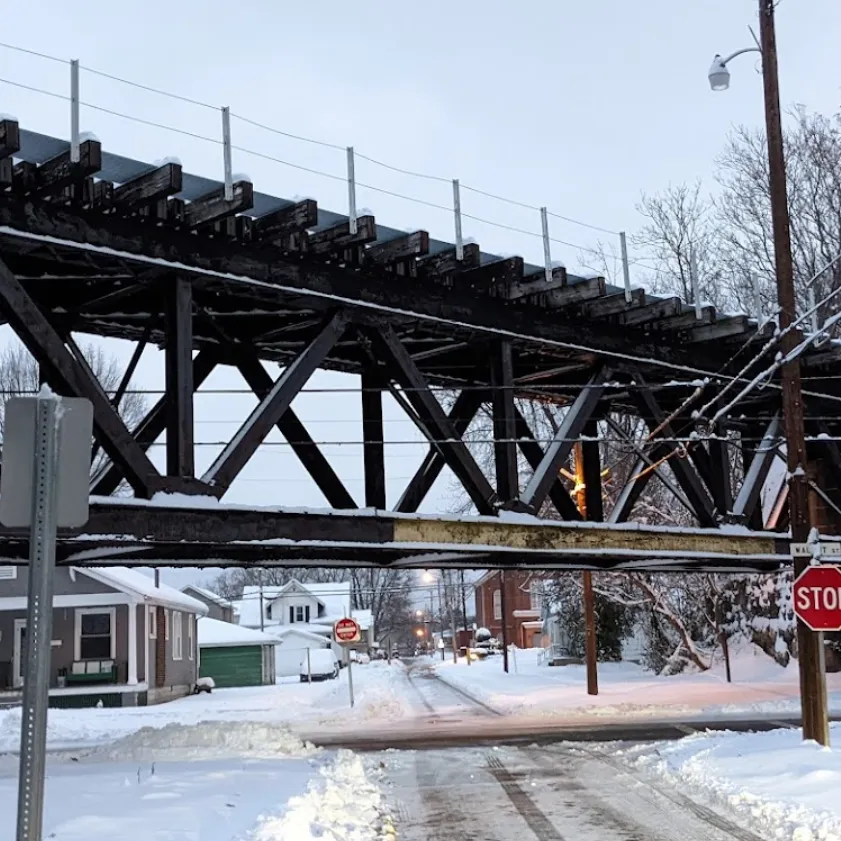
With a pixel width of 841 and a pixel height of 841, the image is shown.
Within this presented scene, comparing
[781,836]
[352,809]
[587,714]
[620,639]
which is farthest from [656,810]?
[620,639]

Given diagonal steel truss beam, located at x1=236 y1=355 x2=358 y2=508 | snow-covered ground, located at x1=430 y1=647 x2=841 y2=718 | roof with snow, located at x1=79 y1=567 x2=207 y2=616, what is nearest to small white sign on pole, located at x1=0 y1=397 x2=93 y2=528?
diagonal steel truss beam, located at x1=236 y1=355 x2=358 y2=508

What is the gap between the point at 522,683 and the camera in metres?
45.9

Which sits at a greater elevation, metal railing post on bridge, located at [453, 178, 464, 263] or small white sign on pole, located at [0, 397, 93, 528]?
metal railing post on bridge, located at [453, 178, 464, 263]

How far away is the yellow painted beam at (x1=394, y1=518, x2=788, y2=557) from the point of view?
15119 mm

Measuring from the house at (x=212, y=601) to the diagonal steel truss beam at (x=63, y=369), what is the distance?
6280 centimetres

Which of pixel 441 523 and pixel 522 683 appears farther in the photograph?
pixel 522 683

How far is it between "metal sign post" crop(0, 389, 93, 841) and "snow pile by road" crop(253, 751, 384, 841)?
4.97 metres

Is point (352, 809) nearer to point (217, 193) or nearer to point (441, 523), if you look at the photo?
point (441, 523)

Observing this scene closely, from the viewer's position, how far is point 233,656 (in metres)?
64.8

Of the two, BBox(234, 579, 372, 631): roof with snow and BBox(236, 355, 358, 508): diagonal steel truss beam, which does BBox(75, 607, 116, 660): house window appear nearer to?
BBox(236, 355, 358, 508): diagonal steel truss beam

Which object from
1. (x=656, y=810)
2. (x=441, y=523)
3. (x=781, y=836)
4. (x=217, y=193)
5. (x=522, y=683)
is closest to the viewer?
(x=781, y=836)

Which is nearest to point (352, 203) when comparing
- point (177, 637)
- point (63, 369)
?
point (63, 369)

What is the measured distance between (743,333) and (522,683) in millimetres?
28494

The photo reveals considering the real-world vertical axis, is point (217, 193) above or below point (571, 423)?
above
